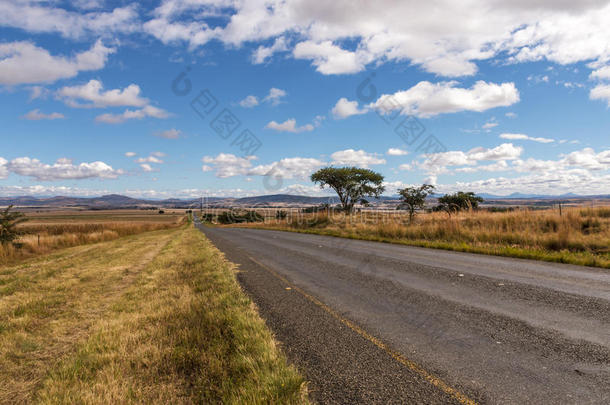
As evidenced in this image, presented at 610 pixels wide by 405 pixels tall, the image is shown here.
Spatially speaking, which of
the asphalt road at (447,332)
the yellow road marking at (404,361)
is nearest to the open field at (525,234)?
the asphalt road at (447,332)

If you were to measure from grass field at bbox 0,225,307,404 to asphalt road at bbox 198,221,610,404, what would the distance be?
548mm

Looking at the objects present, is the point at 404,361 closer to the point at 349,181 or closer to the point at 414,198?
the point at 414,198

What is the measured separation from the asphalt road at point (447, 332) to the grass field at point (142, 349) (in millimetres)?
548

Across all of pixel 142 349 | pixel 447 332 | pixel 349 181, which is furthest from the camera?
pixel 349 181

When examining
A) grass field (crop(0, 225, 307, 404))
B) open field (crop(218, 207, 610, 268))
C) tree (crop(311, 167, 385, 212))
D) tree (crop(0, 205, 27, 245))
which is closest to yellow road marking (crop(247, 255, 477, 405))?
grass field (crop(0, 225, 307, 404))

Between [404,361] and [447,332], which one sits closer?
[404,361]

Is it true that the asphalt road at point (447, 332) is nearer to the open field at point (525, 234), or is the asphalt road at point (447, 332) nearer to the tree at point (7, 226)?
the open field at point (525, 234)

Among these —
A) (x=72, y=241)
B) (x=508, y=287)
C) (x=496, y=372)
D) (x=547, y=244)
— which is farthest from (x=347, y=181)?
(x=496, y=372)

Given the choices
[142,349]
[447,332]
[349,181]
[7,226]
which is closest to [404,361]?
[447,332]

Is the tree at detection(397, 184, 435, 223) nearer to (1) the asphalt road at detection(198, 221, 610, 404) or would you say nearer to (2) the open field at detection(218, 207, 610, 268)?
(2) the open field at detection(218, 207, 610, 268)

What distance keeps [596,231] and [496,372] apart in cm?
1507

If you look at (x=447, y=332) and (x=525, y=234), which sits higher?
(x=525, y=234)

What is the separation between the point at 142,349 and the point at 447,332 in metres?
4.24

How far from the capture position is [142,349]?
432 centimetres
